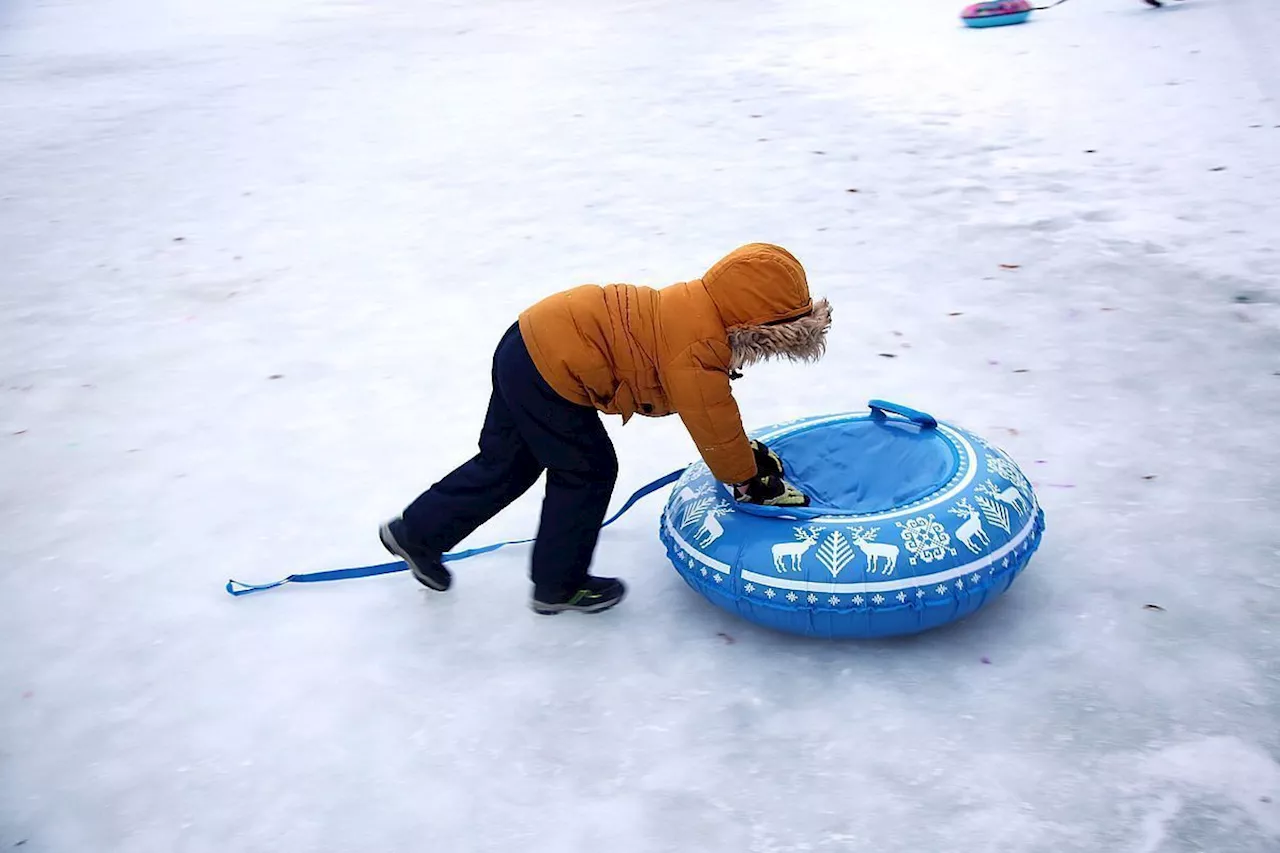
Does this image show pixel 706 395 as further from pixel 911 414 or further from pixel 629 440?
pixel 629 440

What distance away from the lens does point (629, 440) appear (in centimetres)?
396

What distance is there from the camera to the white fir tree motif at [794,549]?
261cm

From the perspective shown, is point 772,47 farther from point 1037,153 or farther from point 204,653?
point 204,653

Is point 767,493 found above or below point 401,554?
above

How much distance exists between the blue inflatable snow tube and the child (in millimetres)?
135

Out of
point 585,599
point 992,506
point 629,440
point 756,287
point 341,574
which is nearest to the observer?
point 756,287

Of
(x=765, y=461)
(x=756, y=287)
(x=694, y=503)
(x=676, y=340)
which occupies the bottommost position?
(x=694, y=503)

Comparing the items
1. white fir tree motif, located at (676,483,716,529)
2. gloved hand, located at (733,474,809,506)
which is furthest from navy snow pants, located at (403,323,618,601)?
gloved hand, located at (733,474,809,506)

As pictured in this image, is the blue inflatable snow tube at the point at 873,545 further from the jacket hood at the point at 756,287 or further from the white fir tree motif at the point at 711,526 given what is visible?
the jacket hood at the point at 756,287

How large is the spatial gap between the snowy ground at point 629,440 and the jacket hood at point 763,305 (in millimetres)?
759

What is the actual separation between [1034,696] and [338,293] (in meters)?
3.91

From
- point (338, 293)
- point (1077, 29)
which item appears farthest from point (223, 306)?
point (1077, 29)

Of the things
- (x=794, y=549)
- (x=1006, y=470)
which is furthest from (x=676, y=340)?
(x=1006, y=470)

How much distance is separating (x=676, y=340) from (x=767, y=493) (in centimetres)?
47
